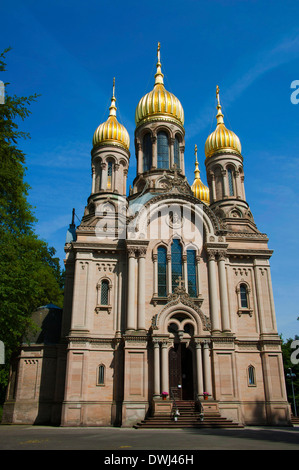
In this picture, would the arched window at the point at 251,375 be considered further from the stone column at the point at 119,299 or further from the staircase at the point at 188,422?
the stone column at the point at 119,299

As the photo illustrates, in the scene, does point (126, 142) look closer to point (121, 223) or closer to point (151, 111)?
point (151, 111)

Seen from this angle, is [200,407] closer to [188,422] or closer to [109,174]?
[188,422]

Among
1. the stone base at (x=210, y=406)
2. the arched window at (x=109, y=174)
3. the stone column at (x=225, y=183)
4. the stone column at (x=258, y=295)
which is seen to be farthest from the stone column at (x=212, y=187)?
the stone base at (x=210, y=406)

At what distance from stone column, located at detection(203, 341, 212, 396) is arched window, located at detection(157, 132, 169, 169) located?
16.6 m

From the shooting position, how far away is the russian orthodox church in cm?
2425

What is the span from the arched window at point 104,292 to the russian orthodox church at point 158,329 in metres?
0.06

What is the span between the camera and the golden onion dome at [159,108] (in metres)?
37.1

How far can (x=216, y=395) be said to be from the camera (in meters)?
24.2

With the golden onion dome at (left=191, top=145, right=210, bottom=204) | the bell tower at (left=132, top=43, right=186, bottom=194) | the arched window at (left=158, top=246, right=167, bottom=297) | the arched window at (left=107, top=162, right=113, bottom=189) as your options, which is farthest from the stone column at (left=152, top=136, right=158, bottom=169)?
the golden onion dome at (left=191, top=145, right=210, bottom=204)

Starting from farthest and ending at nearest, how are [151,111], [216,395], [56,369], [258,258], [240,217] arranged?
[151,111], [240,217], [258,258], [56,369], [216,395]

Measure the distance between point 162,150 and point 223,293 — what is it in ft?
49.5

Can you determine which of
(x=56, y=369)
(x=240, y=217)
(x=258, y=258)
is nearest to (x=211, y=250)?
(x=258, y=258)

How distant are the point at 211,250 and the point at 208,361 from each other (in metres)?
7.02

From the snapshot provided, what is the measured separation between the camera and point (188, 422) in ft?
71.2
